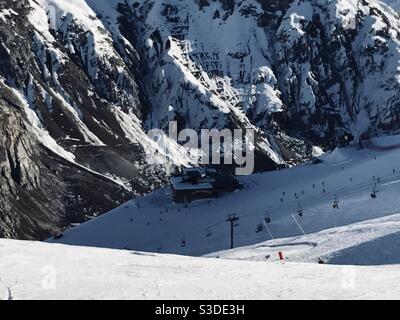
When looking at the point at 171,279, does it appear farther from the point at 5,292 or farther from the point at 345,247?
the point at 345,247

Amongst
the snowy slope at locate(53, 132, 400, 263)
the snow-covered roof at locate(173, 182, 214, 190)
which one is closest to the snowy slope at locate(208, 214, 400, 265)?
the snowy slope at locate(53, 132, 400, 263)

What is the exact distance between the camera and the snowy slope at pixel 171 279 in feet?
63.5

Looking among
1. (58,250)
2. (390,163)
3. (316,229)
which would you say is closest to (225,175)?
(390,163)

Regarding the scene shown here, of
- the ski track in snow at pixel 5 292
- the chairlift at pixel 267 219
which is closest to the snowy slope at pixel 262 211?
the chairlift at pixel 267 219

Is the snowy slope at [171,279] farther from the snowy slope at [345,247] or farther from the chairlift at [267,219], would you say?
the chairlift at [267,219]

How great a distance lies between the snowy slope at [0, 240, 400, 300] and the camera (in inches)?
762

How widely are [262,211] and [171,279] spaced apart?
65577 mm

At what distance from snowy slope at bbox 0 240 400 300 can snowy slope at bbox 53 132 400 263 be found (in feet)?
75.5

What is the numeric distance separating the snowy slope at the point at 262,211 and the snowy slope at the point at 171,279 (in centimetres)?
2300

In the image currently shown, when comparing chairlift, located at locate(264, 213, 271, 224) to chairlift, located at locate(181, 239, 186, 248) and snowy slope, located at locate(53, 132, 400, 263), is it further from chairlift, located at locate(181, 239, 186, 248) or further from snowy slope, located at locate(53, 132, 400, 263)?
chairlift, located at locate(181, 239, 186, 248)

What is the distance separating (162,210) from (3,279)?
92.0 m

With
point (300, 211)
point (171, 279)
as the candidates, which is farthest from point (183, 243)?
point (171, 279)

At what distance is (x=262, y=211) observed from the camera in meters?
87.3

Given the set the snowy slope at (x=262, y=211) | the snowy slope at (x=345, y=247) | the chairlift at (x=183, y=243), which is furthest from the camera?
the chairlift at (x=183, y=243)
